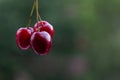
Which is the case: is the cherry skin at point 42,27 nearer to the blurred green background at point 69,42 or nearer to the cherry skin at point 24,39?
the cherry skin at point 24,39

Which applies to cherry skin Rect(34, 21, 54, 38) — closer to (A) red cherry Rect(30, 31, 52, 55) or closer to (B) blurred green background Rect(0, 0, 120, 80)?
(A) red cherry Rect(30, 31, 52, 55)

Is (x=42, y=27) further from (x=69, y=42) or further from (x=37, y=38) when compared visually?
(x=69, y=42)

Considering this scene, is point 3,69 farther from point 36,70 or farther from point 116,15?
point 116,15

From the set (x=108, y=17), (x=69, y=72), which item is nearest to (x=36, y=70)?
(x=69, y=72)

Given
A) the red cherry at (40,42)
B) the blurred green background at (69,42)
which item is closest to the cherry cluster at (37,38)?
the red cherry at (40,42)

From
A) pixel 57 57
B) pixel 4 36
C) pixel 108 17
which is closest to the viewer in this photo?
pixel 4 36

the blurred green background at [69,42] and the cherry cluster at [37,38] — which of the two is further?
the blurred green background at [69,42]

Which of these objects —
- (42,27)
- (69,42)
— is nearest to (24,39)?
(42,27)
